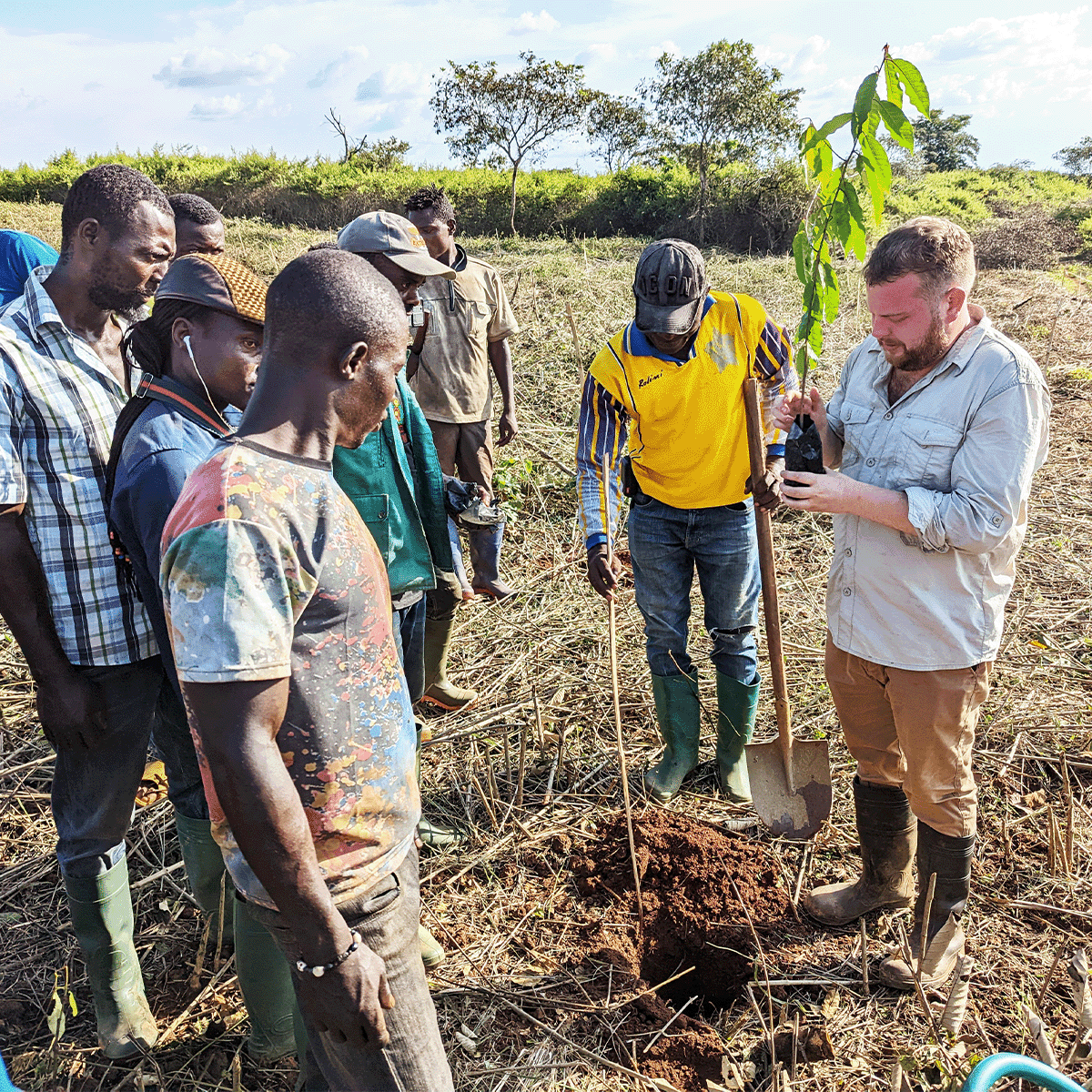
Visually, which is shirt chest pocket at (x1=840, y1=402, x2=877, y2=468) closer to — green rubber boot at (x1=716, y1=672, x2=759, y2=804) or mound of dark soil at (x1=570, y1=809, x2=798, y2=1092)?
green rubber boot at (x1=716, y1=672, x2=759, y2=804)

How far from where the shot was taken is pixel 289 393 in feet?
4.38

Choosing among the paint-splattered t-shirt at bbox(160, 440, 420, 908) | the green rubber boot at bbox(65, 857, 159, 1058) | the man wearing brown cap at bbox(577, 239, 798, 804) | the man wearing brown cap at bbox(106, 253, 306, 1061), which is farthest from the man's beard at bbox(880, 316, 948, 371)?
the green rubber boot at bbox(65, 857, 159, 1058)

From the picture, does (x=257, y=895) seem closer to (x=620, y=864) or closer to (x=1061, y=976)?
(x=620, y=864)

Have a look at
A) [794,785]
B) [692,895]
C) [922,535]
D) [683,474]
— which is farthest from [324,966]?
[683,474]

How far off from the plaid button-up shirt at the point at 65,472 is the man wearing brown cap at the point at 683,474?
156 cm

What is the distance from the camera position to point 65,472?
82.9 inches

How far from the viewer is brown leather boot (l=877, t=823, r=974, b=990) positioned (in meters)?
2.35

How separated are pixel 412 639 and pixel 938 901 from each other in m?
1.80

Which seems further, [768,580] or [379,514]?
[768,580]

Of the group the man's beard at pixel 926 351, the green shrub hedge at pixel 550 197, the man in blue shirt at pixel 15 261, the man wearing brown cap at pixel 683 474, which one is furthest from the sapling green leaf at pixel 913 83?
the green shrub hedge at pixel 550 197

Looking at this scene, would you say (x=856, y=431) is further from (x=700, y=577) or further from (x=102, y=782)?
(x=102, y=782)

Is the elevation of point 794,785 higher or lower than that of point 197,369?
lower

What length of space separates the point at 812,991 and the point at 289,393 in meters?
2.32

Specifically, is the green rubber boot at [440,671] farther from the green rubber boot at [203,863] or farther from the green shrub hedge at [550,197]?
the green shrub hedge at [550,197]
